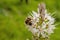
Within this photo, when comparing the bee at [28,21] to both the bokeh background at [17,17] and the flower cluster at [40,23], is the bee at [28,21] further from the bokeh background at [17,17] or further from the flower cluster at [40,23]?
the bokeh background at [17,17]

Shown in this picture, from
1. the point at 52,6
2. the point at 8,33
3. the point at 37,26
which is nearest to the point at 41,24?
the point at 37,26

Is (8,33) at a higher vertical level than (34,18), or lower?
higher

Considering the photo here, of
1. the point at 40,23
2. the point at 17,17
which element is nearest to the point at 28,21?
the point at 40,23

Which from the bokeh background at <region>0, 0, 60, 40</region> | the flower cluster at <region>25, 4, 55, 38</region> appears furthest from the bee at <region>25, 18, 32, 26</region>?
the bokeh background at <region>0, 0, 60, 40</region>

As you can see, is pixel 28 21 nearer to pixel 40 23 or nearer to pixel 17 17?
pixel 40 23

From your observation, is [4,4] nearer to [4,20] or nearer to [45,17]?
[4,20]

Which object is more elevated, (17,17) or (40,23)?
(17,17)

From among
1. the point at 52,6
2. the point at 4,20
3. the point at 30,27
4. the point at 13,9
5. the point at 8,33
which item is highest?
the point at 52,6
